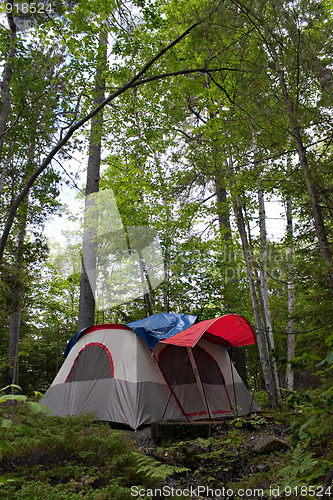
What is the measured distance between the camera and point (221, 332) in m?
6.81

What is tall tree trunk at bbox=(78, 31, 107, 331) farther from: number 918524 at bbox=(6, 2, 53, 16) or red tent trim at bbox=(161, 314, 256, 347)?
number 918524 at bbox=(6, 2, 53, 16)

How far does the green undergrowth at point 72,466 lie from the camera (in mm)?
2787

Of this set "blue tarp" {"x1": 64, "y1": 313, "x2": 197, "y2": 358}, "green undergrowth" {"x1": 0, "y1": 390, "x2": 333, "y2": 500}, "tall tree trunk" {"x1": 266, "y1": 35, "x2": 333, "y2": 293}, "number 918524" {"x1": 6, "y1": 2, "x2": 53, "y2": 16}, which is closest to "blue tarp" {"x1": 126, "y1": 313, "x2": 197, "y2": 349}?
"blue tarp" {"x1": 64, "y1": 313, "x2": 197, "y2": 358}

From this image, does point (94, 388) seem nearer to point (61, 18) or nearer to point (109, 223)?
point (109, 223)

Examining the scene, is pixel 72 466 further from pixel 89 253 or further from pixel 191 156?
pixel 89 253

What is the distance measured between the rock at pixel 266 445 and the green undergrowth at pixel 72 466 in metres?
1.13

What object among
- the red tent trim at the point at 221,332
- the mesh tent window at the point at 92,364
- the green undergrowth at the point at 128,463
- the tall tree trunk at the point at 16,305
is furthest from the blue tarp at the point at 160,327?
the tall tree trunk at the point at 16,305

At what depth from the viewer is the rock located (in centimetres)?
407

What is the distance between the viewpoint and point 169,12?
419 inches

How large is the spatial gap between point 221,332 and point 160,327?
1281 mm

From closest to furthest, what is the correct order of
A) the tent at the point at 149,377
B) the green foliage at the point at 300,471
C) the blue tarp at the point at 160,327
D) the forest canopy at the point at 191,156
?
the green foliage at the point at 300,471
the forest canopy at the point at 191,156
the tent at the point at 149,377
the blue tarp at the point at 160,327

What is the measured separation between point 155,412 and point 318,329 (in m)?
3.66

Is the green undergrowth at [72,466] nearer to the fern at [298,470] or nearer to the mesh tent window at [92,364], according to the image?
the fern at [298,470]

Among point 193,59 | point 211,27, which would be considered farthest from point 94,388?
point 193,59
